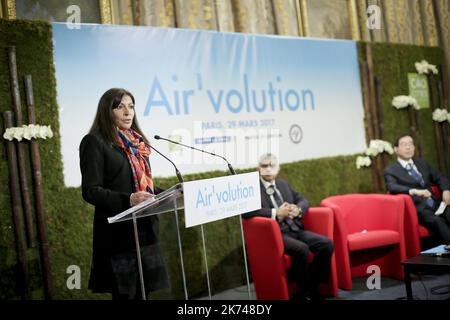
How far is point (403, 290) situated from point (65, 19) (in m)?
3.54

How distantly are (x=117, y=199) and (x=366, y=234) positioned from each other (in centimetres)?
240

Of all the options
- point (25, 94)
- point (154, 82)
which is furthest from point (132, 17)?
point (25, 94)

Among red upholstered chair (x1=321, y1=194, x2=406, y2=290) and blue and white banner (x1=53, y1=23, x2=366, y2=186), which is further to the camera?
red upholstered chair (x1=321, y1=194, x2=406, y2=290)

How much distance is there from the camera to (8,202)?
4164 millimetres

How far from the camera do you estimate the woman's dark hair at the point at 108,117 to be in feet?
13.3

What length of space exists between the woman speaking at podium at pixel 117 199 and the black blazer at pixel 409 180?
8.42 feet

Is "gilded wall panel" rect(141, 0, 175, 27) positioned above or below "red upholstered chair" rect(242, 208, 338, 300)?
above

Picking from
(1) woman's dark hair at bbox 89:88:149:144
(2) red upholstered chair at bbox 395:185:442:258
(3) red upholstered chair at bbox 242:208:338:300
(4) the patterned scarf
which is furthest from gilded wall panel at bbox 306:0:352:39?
(4) the patterned scarf

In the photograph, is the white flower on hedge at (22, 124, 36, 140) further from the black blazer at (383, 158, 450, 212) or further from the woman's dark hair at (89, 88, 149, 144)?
the black blazer at (383, 158, 450, 212)

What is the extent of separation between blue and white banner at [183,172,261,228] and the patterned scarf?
27.5 inches

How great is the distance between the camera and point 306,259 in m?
4.67

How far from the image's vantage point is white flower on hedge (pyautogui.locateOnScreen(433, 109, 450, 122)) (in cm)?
661

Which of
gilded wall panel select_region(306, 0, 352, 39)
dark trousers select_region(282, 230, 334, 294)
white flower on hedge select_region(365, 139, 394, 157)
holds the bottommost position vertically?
dark trousers select_region(282, 230, 334, 294)

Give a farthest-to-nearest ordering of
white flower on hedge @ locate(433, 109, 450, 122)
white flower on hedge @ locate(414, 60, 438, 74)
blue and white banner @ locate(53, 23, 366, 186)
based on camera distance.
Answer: white flower on hedge @ locate(414, 60, 438, 74) → white flower on hedge @ locate(433, 109, 450, 122) → blue and white banner @ locate(53, 23, 366, 186)
